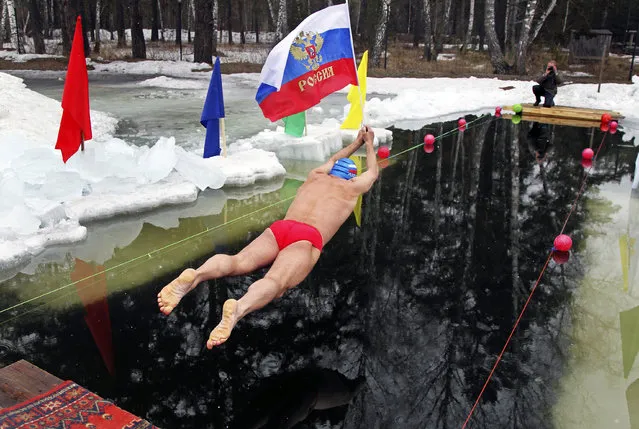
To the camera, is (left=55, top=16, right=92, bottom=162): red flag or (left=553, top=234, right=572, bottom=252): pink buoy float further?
(left=55, top=16, right=92, bottom=162): red flag

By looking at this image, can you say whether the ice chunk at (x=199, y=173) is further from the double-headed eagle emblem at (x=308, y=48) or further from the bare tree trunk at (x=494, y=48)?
the bare tree trunk at (x=494, y=48)

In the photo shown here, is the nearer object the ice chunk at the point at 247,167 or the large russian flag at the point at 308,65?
the large russian flag at the point at 308,65

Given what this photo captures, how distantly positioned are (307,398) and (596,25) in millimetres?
38897

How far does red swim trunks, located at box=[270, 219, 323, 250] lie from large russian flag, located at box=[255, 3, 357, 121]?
6.27ft

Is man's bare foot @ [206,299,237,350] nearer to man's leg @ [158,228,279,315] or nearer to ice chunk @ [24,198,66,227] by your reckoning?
man's leg @ [158,228,279,315]

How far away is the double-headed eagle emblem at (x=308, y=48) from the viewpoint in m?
5.88

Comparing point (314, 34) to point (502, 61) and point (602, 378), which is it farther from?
point (502, 61)

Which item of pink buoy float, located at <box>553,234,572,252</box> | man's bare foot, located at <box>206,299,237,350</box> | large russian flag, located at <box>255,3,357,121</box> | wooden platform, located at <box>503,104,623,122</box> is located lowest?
pink buoy float, located at <box>553,234,572,252</box>

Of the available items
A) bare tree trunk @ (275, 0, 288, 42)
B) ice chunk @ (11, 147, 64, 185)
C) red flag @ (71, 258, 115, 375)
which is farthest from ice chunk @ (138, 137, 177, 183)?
bare tree trunk @ (275, 0, 288, 42)

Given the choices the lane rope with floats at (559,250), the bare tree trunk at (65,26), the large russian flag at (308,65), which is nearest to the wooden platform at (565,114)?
the lane rope with floats at (559,250)

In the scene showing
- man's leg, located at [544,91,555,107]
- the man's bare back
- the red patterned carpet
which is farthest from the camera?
man's leg, located at [544,91,555,107]

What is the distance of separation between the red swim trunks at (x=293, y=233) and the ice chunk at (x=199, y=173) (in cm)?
294

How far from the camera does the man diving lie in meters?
3.63

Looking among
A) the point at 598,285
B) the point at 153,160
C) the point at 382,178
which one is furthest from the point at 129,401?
the point at 382,178
